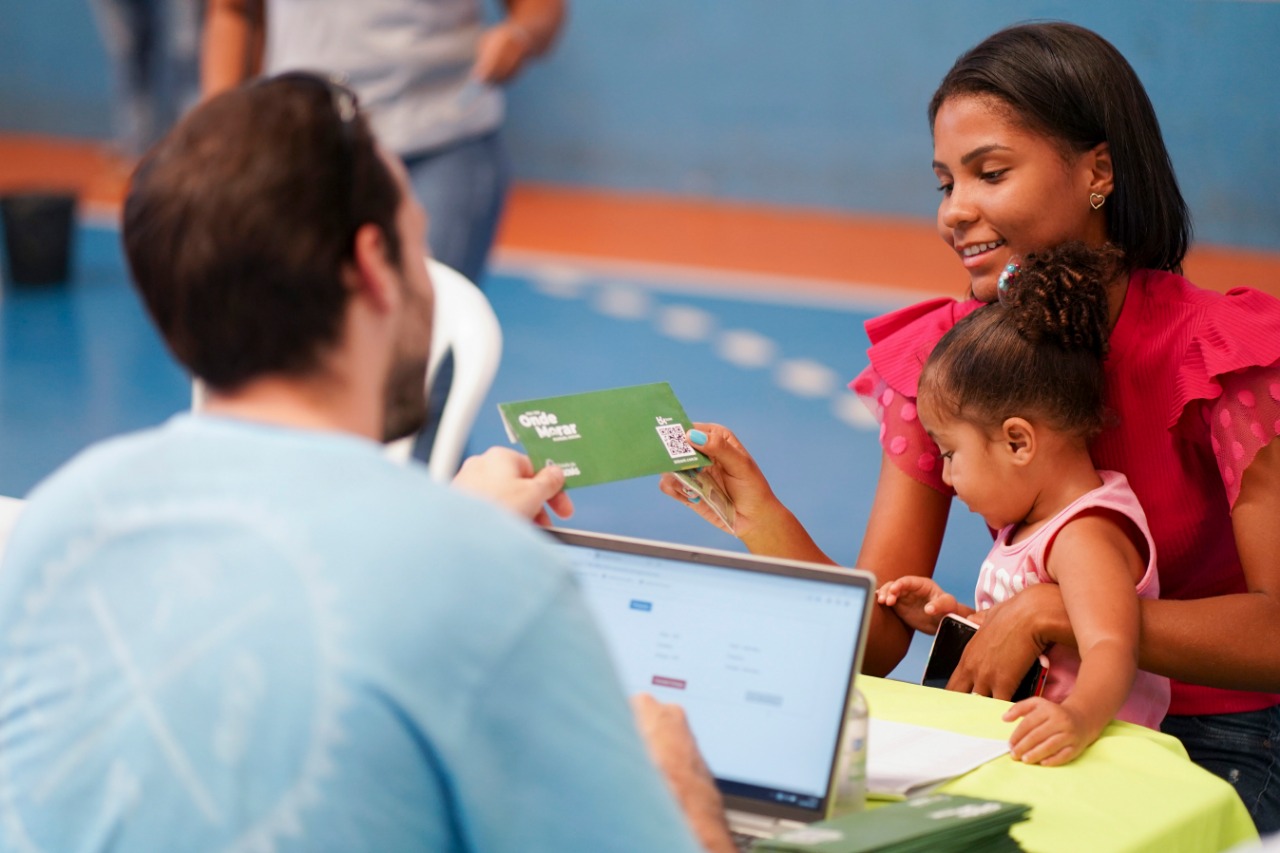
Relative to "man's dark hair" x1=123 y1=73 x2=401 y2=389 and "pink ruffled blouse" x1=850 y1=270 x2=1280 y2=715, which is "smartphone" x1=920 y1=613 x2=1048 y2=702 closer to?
"pink ruffled blouse" x1=850 y1=270 x2=1280 y2=715

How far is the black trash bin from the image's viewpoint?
666cm

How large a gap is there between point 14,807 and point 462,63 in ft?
9.13

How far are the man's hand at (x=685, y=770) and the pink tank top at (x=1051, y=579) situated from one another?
2.50 ft

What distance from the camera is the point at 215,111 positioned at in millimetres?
1069

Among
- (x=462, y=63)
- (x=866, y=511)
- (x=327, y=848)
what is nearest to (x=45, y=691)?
(x=327, y=848)

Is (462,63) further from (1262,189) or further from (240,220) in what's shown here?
(1262,189)

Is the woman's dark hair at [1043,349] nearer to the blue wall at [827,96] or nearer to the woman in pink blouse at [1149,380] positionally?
the woman in pink blouse at [1149,380]

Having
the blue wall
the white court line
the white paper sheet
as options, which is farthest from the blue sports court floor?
the white paper sheet

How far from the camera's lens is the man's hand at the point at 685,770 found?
1.22m

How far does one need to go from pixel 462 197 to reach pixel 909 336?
4.69 ft

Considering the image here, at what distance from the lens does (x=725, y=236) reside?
26.3 ft

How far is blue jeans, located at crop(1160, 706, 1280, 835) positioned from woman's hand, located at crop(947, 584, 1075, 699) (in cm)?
33

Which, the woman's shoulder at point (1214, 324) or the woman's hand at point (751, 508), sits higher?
the woman's shoulder at point (1214, 324)

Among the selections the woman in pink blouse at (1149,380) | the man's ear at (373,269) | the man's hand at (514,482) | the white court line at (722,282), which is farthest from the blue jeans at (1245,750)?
the white court line at (722,282)
